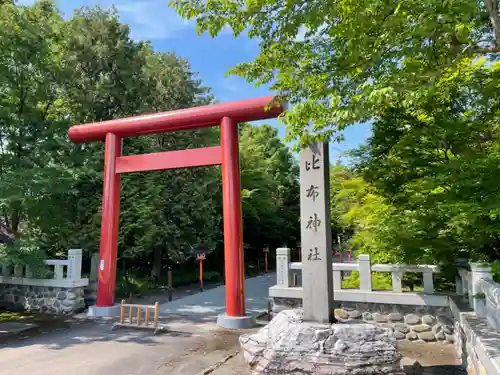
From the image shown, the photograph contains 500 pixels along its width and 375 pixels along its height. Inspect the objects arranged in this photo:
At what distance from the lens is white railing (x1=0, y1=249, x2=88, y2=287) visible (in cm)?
1169

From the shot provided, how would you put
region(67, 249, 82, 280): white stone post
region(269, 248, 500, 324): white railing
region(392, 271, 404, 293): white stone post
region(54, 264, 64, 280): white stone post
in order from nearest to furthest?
region(269, 248, 500, 324): white railing < region(392, 271, 404, 293): white stone post < region(67, 249, 82, 280): white stone post < region(54, 264, 64, 280): white stone post

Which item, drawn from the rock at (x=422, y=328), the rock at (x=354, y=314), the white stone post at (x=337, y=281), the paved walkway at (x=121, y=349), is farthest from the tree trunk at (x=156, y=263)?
the rock at (x=422, y=328)

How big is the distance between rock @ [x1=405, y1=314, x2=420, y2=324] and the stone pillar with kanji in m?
2.99

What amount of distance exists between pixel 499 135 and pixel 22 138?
1450cm

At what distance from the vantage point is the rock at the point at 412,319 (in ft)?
27.2

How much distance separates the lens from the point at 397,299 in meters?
8.48

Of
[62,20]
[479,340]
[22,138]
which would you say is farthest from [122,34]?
[479,340]

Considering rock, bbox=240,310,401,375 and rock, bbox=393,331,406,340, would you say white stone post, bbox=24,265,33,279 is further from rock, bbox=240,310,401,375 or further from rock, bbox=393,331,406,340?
rock, bbox=393,331,406,340

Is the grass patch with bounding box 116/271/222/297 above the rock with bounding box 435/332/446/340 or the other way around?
above

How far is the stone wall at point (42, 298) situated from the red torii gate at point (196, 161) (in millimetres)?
1183

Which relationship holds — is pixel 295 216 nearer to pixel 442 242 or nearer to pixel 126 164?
pixel 126 164

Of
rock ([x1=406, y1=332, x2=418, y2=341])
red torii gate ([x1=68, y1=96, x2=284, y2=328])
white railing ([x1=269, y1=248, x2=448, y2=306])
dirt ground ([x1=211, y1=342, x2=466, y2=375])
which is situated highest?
red torii gate ([x1=68, y1=96, x2=284, y2=328])

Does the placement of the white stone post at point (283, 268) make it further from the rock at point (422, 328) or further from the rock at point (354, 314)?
the rock at point (422, 328)

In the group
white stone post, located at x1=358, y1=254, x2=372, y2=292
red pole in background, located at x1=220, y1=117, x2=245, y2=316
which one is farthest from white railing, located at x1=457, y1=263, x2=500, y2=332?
red pole in background, located at x1=220, y1=117, x2=245, y2=316
